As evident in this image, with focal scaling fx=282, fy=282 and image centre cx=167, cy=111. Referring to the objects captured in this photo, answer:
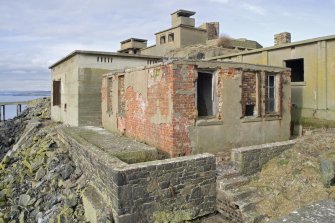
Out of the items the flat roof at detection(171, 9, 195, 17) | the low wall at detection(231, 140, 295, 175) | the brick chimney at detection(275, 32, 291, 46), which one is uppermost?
the flat roof at detection(171, 9, 195, 17)

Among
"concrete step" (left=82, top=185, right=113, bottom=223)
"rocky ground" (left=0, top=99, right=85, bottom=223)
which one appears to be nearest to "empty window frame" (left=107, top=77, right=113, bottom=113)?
"rocky ground" (left=0, top=99, right=85, bottom=223)

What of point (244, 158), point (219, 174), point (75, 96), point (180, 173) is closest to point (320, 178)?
point (244, 158)

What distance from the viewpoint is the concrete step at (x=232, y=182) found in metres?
7.44

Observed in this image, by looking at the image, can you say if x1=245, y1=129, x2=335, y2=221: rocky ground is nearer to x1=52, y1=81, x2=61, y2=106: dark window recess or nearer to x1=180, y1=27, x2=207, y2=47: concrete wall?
x1=52, y1=81, x2=61, y2=106: dark window recess

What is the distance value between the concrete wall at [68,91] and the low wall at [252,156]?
9154 mm

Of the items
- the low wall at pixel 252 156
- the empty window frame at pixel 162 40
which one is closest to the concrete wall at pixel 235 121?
the low wall at pixel 252 156

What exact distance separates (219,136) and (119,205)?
424 centimetres

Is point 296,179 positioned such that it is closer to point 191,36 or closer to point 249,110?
point 249,110

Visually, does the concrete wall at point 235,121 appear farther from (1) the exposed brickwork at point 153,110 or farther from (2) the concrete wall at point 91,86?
(2) the concrete wall at point 91,86

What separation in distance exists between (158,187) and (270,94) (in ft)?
20.7

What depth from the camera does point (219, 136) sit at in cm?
915

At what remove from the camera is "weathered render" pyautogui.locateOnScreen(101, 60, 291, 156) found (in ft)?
27.5

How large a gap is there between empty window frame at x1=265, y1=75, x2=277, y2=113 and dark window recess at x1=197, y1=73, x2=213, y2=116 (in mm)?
2474

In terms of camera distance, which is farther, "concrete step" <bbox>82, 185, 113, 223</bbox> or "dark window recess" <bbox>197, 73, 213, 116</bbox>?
"dark window recess" <bbox>197, 73, 213, 116</bbox>
